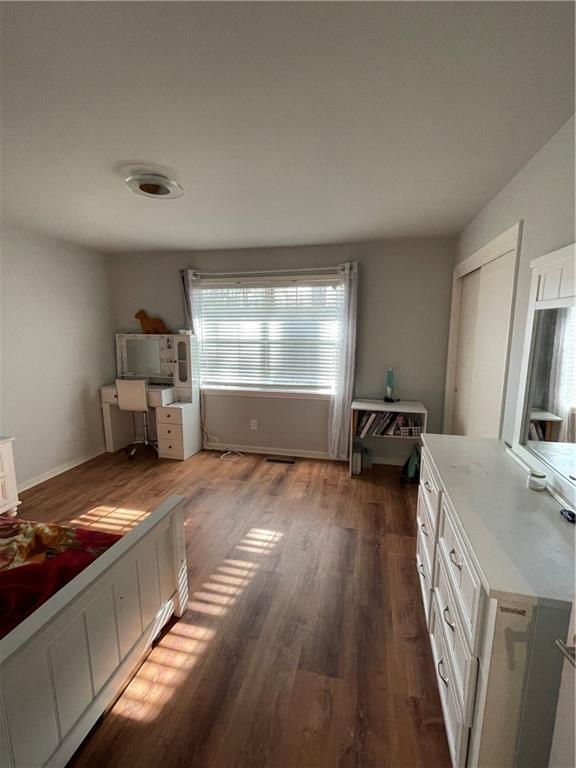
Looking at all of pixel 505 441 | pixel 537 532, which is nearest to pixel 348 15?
pixel 537 532

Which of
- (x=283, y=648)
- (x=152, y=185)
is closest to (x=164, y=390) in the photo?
(x=152, y=185)

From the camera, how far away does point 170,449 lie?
3896 mm

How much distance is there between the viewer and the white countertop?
2.79ft

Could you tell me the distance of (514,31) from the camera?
0.99 metres

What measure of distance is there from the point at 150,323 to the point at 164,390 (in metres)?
0.89

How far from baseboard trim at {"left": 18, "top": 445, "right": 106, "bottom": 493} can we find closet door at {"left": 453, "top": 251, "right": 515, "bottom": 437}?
3.99 metres

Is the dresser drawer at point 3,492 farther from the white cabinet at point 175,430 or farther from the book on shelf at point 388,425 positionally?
the book on shelf at point 388,425

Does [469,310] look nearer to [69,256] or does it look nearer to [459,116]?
[459,116]

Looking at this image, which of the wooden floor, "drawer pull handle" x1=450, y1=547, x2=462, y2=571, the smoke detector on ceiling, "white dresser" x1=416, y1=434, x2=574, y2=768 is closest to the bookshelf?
the wooden floor

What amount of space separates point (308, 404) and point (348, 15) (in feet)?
10.6

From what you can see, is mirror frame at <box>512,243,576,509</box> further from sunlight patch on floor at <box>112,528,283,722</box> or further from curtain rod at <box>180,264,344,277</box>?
curtain rod at <box>180,264,344,277</box>

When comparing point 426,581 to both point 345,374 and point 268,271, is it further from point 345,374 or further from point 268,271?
point 268,271

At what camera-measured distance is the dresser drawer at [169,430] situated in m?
3.84

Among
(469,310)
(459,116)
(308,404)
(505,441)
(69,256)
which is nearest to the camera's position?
(459,116)
